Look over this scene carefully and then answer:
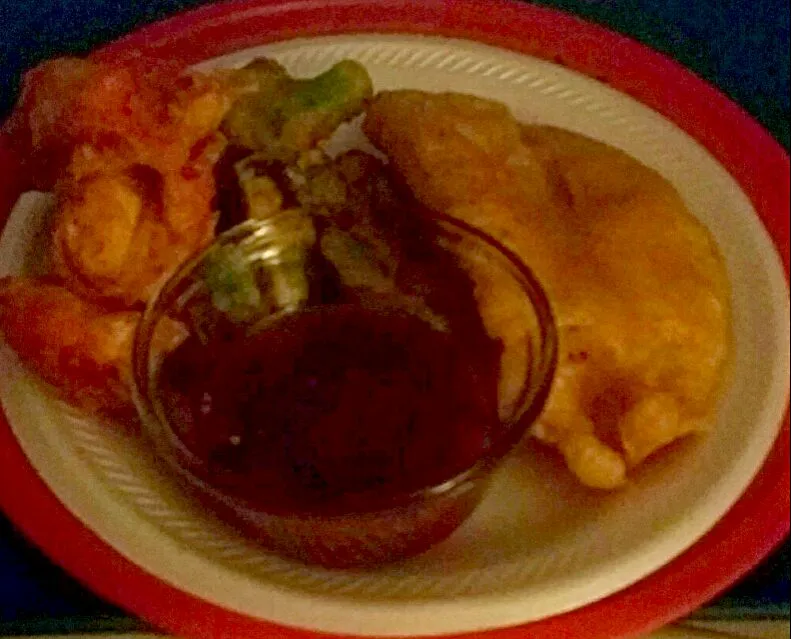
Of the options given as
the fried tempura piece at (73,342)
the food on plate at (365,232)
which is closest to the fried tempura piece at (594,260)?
the food on plate at (365,232)

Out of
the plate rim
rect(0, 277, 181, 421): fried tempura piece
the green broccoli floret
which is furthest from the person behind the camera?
the green broccoli floret

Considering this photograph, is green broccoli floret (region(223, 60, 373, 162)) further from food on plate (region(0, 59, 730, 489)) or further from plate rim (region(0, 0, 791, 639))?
plate rim (region(0, 0, 791, 639))

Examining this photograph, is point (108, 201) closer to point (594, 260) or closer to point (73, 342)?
point (73, 342)

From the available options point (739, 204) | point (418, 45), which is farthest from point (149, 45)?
point (739, 204)

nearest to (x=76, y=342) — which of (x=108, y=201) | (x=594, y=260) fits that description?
(x=108, y=201)

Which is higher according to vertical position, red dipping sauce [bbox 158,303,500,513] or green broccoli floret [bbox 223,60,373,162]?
green broccoli floret [bbox 223,60,373,162]

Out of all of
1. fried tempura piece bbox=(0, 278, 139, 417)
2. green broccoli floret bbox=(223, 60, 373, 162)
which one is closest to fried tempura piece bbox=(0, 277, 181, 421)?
fried tempura piece bbox=(0, 278, 139, 417)
